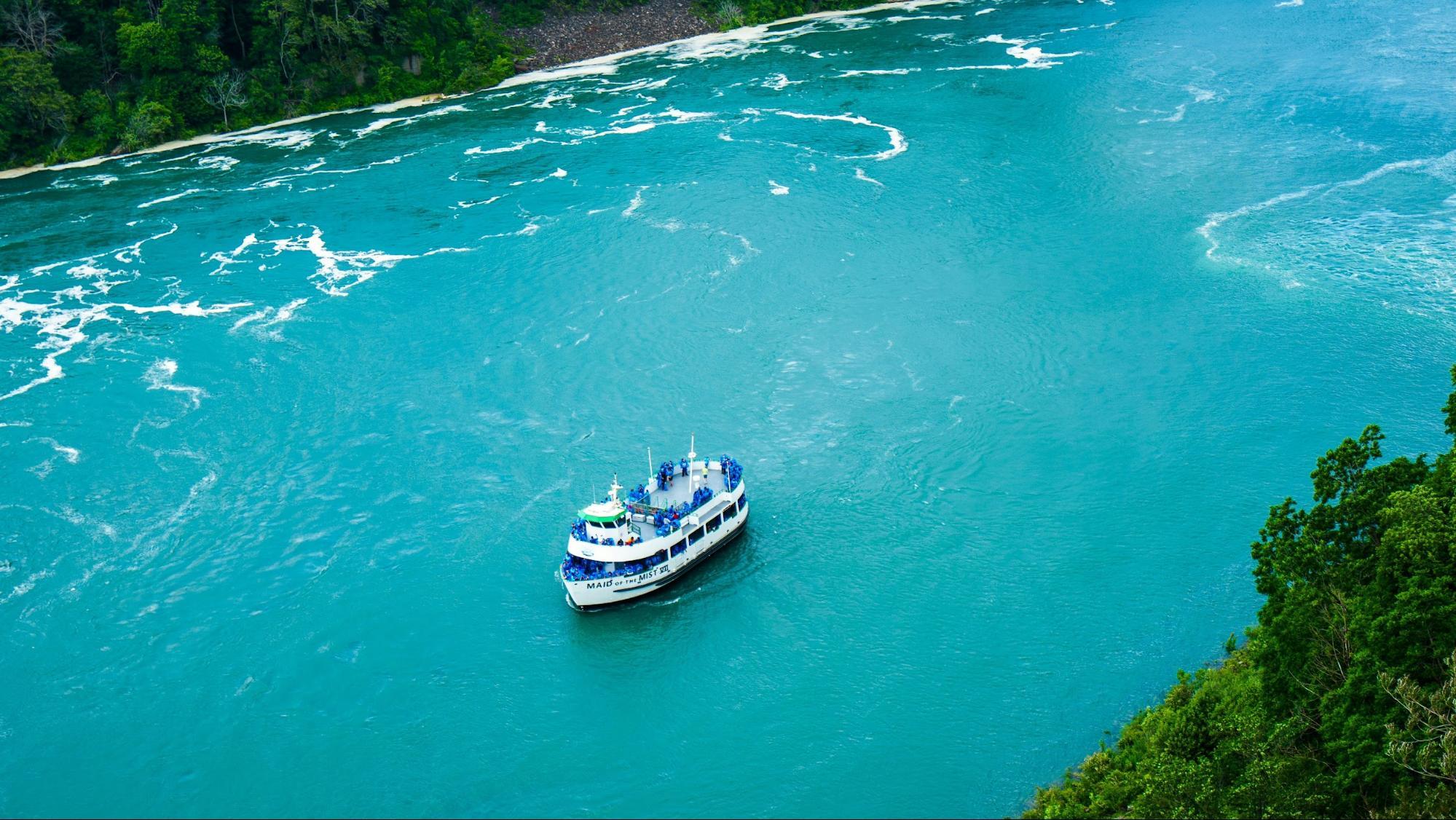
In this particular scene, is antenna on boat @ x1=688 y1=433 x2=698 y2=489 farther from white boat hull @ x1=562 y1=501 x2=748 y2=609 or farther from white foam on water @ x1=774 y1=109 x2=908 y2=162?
white foam on water @ x1=774 y1=109 x2=908 y2=162

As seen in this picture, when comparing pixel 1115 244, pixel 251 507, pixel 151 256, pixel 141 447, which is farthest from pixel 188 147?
pixel 1115 244

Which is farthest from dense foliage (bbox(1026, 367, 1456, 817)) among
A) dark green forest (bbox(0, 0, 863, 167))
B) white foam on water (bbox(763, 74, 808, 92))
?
dark green forest (bbox(0, 0, 863, 167))

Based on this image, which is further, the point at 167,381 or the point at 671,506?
the point at 167,381

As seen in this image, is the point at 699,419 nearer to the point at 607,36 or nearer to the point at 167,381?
the point at 167,381

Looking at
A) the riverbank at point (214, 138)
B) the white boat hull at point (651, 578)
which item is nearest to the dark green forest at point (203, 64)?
the riverbank at point (214, 138)

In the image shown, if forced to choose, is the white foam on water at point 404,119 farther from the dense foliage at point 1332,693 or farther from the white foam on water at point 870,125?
the dense foliage at point 1332,693

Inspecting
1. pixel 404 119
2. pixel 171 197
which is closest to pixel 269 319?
pixel 171 197
